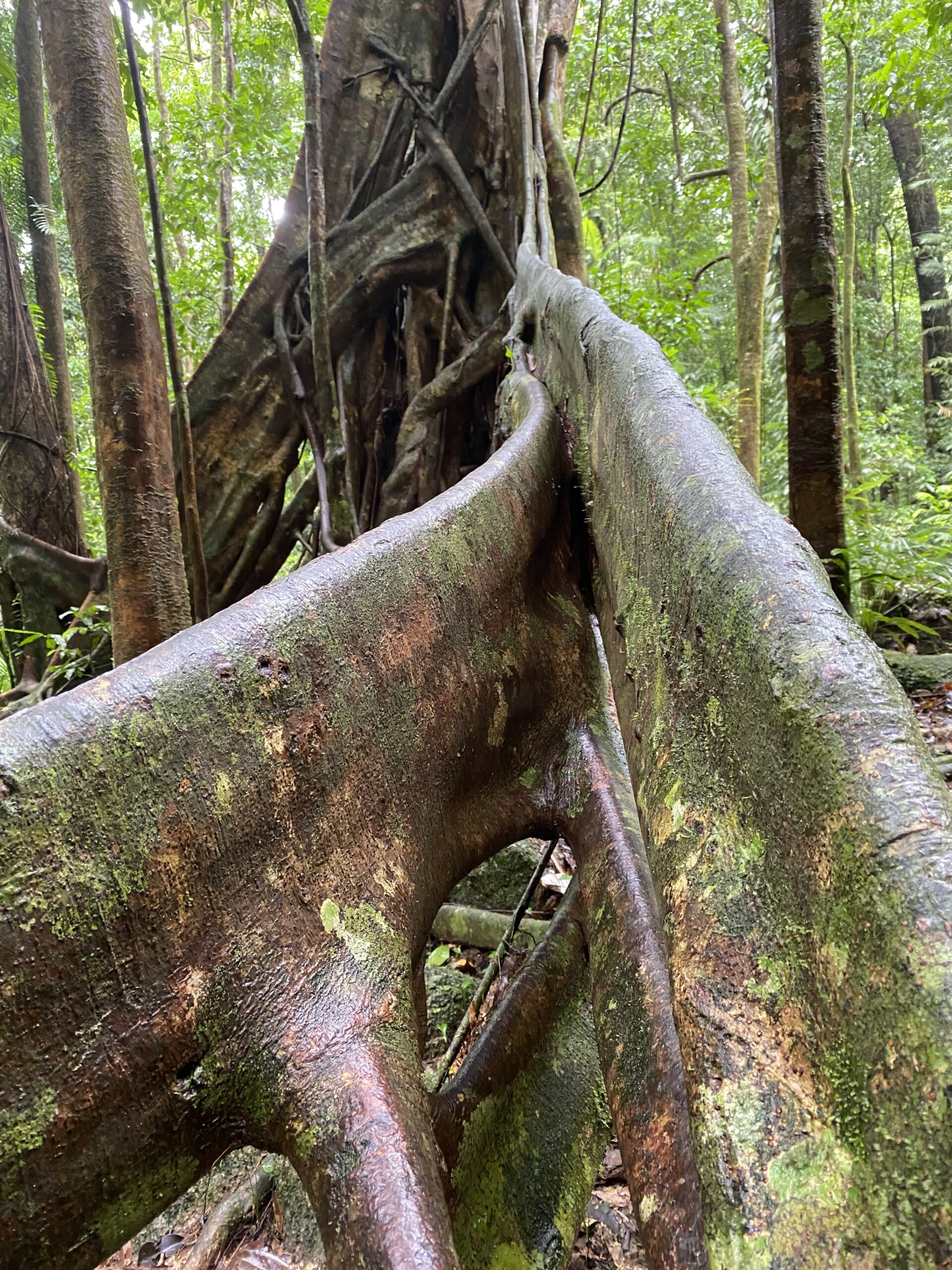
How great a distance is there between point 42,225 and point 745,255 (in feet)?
17.5

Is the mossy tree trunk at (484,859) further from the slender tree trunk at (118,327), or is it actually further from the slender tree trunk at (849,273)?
the slender tree trunk at (849,273)

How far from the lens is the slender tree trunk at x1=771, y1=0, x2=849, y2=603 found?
2727mm

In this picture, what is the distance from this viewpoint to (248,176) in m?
7.05

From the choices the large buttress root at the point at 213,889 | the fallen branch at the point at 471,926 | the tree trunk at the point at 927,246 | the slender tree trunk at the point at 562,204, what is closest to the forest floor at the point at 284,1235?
the fallen branch at the point at 471,926

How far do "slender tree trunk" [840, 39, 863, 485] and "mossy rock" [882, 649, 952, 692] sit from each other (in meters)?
3.88

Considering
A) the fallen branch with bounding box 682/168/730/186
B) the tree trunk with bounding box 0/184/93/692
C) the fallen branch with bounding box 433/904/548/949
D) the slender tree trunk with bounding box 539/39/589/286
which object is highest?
the fallen branch with bounding box 682/168/730/186

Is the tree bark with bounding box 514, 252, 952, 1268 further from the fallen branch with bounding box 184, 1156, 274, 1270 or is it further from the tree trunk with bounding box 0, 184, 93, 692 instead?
the tree trunk with bounding box 0, 184, 93, 692

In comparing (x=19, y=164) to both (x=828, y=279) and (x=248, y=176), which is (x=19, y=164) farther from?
(x=828, y=279)

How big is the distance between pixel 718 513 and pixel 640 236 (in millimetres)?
10608

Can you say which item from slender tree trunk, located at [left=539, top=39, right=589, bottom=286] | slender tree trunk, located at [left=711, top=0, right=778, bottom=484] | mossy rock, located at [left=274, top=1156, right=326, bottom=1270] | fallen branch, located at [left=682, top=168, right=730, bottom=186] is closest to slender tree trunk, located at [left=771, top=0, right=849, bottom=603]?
slender tree trunk, located at [left=539, top=39, right=589, bottom=286]

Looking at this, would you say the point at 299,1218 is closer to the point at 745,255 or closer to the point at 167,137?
the point at 745,255

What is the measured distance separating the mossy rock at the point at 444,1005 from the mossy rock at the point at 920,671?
2.59m

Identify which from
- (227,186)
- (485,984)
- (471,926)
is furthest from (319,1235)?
Answer: (227,186)

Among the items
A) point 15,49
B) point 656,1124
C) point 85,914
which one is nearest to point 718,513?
point 656,1124
